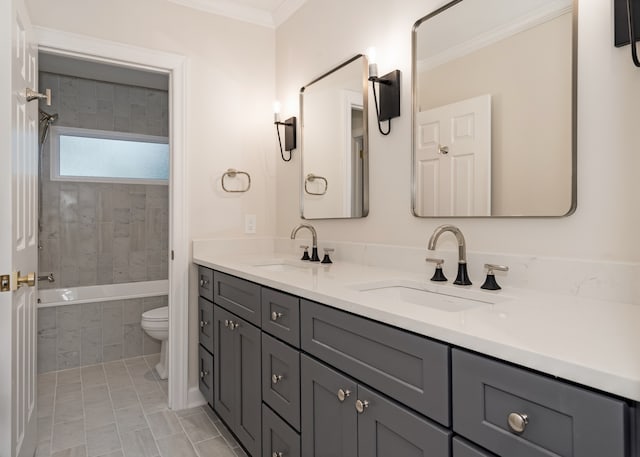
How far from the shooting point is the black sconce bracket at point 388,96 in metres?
1.72

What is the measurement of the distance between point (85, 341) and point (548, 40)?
356 centimetres

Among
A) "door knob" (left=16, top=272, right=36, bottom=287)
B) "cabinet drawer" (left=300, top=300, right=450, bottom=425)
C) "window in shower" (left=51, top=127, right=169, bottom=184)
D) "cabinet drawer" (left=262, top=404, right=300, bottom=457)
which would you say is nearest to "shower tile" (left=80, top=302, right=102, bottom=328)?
"window in shower" (left=51, top=127, right=169, bottom=184)

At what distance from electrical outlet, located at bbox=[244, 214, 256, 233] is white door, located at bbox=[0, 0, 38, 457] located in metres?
1.14

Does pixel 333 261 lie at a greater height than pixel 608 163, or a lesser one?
lesser

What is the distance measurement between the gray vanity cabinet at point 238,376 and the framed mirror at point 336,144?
77 centimetres

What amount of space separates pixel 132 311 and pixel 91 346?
1.28 feet

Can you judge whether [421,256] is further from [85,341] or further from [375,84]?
[85,341]

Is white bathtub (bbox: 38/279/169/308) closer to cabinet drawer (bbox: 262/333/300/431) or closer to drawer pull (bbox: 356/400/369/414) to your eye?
cabinet drawer (bbox: 262/333/300/431)

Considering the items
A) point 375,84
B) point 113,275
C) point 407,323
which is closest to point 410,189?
point 375,84

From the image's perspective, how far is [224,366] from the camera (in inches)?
77.7

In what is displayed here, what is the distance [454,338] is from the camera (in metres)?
0.79

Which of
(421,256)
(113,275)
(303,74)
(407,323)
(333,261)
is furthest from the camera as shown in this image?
(113,275)

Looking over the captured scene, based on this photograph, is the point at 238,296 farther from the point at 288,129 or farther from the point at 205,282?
the point at 288,129

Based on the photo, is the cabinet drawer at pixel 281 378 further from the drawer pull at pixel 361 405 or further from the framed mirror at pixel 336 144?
the framed mirror at pixel 336 144
